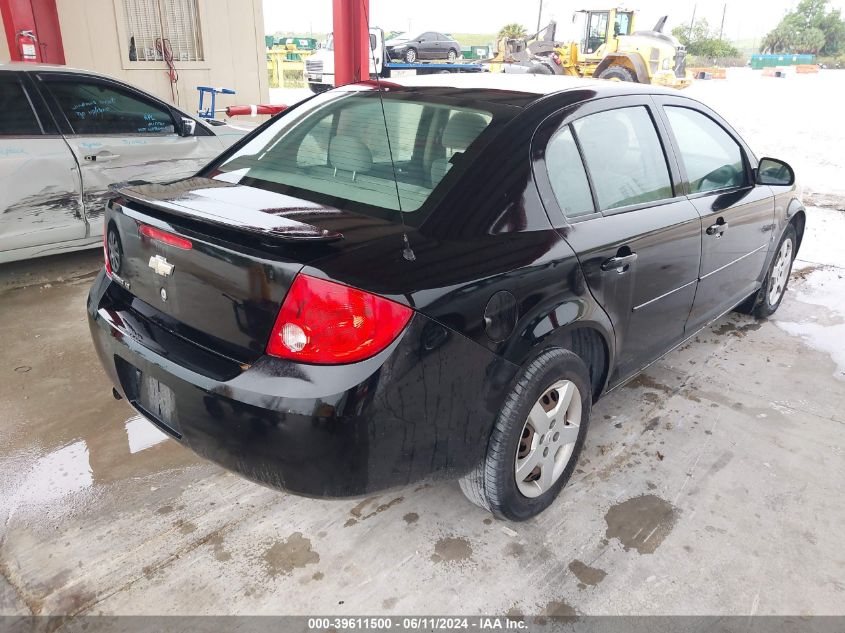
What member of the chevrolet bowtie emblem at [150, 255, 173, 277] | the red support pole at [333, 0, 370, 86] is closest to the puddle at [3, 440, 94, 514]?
the chevrolet bowtie emblem at [150, 255, 173, 277]

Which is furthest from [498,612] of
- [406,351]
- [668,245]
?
[668,245]

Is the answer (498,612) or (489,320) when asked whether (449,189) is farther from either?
(498,612)

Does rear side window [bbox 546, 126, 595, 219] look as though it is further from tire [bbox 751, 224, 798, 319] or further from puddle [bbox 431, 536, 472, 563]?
tire [bbox 751, 224, 798, 319]

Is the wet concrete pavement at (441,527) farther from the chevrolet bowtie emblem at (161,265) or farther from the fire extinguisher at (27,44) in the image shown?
the fire extinguisher at (27,44)

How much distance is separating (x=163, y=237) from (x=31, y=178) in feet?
10.4

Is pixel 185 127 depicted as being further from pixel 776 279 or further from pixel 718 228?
pixel 776 279

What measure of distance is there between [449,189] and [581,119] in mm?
740

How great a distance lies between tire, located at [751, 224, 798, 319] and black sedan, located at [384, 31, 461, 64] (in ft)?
72.8

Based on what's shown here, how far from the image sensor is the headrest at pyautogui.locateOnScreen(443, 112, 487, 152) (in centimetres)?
226

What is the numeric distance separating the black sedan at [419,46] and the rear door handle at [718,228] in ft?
75.8

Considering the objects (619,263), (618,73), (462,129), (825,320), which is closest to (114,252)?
(462,129)

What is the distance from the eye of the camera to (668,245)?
2729mm

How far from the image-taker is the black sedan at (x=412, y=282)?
69.7 inches

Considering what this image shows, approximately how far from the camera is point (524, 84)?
2.64 m
